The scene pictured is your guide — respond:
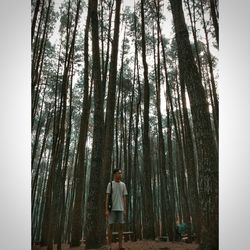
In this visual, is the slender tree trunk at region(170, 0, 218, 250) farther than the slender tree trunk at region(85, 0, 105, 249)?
No

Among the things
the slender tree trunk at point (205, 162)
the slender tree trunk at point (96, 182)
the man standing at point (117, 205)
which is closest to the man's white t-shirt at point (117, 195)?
the man standing at point (117, 205)

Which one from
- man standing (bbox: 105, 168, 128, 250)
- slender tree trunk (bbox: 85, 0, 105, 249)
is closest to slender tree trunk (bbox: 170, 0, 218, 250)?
man standing (bbox: 105, 168, 128, 250)

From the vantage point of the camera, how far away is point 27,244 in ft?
12.6

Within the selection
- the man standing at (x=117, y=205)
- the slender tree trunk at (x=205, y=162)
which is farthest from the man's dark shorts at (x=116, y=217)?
the slender tree trunk at (x=205, y=162)

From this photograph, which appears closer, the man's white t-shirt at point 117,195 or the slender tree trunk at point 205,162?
the slender tree trunk at point 205,162

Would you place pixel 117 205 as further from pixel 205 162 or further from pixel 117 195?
pixel 205 162

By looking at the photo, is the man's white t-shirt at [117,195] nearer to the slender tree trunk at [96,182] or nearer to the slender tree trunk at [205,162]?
the slender tree trunk at [96,182]

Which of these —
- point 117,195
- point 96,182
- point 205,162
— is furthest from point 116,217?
point 205,162

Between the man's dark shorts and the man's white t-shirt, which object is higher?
the man's white t-shirt

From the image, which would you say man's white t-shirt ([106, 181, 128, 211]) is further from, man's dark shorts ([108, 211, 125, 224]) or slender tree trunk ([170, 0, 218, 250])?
slender tree trunk ([170, 0, 218, 250])

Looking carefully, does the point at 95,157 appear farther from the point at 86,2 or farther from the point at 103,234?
the point at 86,2

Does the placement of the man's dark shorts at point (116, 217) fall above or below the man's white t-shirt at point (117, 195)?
below

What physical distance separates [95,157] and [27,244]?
4.23 ft
